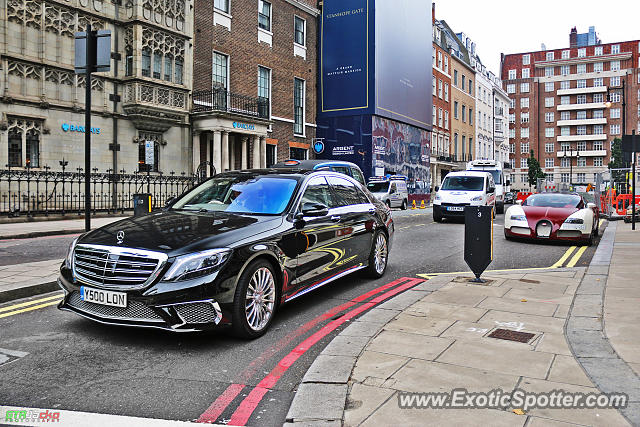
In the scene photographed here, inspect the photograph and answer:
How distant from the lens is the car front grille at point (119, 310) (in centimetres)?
417

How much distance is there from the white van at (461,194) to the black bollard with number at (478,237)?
1134 cm

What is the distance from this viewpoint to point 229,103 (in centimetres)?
2575

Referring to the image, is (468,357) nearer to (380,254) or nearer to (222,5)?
(380,254)

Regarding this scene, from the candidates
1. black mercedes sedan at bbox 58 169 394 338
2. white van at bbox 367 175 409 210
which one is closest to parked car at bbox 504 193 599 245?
black mercedes sedan at bbox 58 169 394 338

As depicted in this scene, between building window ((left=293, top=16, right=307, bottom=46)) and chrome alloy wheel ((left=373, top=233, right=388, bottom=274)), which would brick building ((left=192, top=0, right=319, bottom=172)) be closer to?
building window ((left=293, top=16, right=307, bottom=46))

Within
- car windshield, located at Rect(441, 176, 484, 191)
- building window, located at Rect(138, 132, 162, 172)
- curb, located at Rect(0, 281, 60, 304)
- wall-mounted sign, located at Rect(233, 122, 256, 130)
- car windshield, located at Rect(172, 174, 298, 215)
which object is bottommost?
curb, located at Rect(0, 281, 60, 304)

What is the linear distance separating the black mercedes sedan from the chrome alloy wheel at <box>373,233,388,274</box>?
3.86 feet

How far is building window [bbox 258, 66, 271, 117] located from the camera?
91.5ft

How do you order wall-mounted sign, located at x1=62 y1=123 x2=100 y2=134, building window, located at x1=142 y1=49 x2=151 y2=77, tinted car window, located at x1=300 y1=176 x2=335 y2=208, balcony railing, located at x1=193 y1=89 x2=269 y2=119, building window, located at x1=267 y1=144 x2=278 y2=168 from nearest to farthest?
tinted car window, located at x1=300 y1=176 x2=335 y2=208
wall-mounted sign, located at x1=62 y1=123 x2=100 y2=134
building window, located at x1=142 y1=49 x2=151 y2=77
balcony railing, located at x1=193 y1=89 x2=269 y2=119
building window, located at x1=267 y1=144 x2=278 y2=168

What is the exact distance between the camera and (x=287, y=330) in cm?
504

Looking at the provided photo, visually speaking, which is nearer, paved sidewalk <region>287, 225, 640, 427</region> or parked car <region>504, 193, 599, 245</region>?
paved sidewalk <region>287, 225, 640, 427</region>

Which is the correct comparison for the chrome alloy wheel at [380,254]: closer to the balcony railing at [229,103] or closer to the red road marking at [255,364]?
the red road marking at [255,364]

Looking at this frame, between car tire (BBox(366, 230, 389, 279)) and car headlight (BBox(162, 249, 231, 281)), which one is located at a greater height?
car headlight (BBox(162, 249, 231, 281))

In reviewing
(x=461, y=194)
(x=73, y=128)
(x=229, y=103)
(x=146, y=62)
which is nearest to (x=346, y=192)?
(x=461, y=194)
